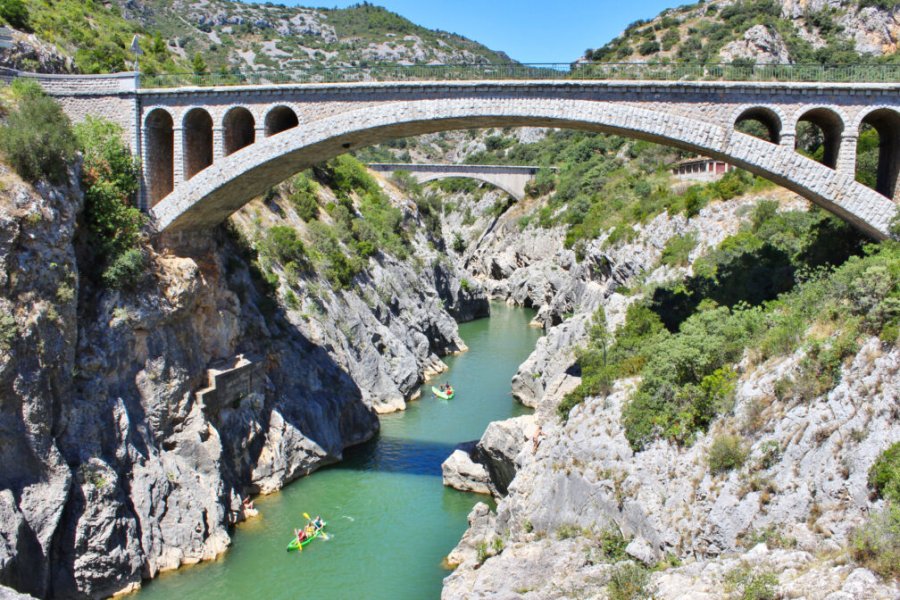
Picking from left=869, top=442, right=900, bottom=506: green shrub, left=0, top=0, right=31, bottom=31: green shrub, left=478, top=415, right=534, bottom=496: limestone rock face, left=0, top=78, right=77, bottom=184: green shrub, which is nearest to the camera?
left=869, top=442, right=900, bottom=506: green shrub

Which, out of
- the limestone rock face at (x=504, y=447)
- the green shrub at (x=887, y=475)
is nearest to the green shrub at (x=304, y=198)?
the limestone rock face at (x=504, y=447)

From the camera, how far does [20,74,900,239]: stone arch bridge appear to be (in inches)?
727

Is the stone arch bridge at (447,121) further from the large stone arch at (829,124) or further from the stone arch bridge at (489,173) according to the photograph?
the stone arch bridge at (489,173)

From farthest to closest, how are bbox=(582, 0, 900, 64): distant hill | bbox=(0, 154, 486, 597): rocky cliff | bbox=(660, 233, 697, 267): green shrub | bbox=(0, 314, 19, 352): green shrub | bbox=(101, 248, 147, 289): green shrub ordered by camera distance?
bbox=(582, 0, 900, 64): distant hill < bbox=(660, 233, 697, 267): green shrub < bbox=(101, 248, 147, 289): green shrub < bbox=(0, 154, 486, 597): rocky cliff < bbox=(0, 314, 19, 352): green shrub

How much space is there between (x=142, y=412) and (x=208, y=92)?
9.81m

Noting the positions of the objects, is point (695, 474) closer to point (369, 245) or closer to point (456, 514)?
point (456, 514)

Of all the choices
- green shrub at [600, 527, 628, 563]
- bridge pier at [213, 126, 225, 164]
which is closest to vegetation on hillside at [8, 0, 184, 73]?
bridge pier at [213, 126, 225, 164]

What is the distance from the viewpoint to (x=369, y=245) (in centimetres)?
3778

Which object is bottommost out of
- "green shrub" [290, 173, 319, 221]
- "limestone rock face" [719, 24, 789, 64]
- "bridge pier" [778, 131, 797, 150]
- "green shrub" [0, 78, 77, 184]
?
"green shrub" [290, 173, 319, 221]

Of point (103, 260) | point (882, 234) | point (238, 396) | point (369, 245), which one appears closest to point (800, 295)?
point (882, 234)

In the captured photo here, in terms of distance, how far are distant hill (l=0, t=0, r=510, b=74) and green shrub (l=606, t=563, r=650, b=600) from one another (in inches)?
1050

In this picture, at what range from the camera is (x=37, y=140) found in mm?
18016

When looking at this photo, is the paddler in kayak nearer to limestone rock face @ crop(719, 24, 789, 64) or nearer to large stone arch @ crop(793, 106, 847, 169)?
large stone arch @ crop(793, 106, 847, 169)

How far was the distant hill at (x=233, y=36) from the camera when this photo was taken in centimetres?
3095
